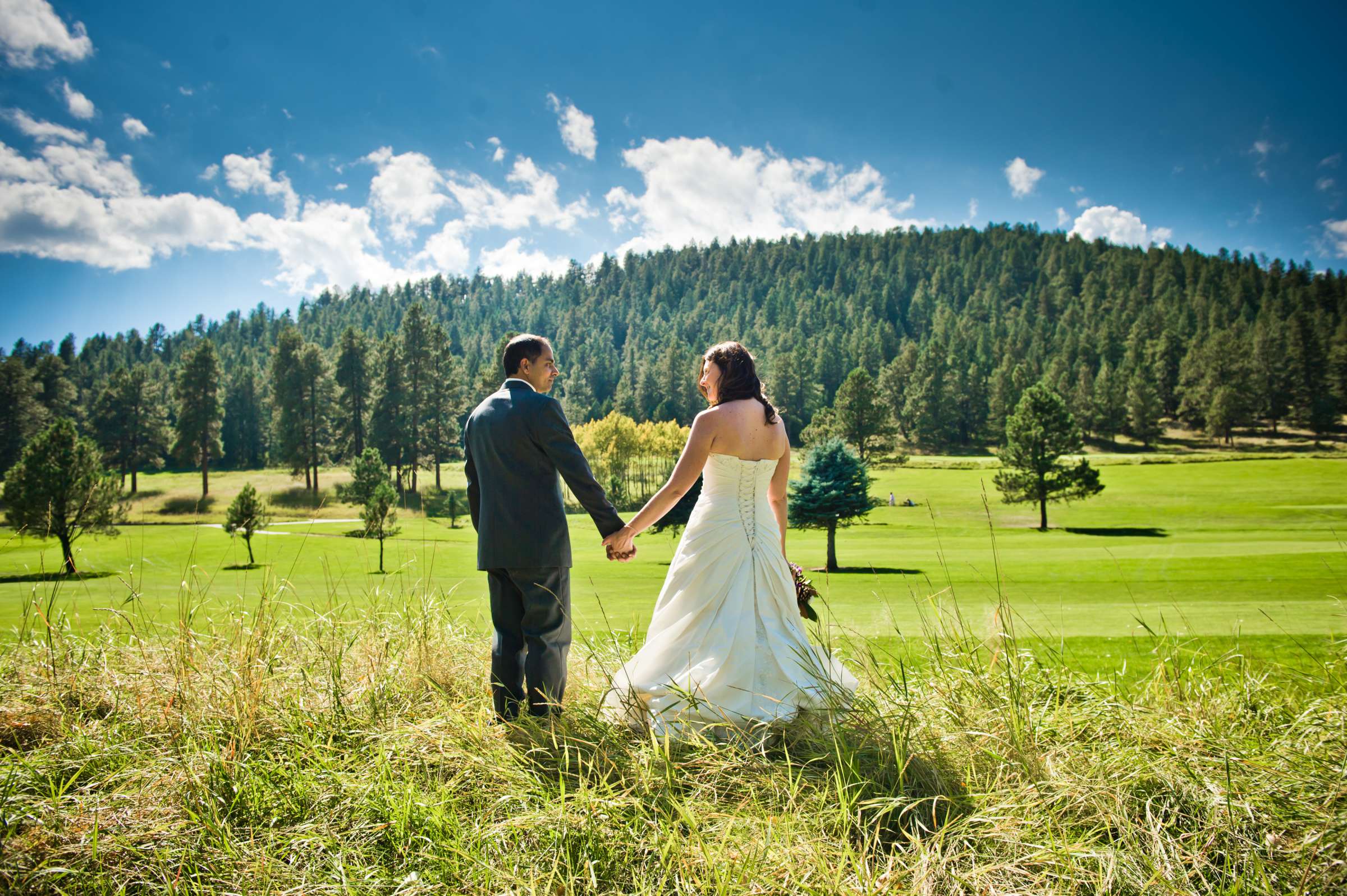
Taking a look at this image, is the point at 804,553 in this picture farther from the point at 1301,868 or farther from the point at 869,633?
the point at 1301,868

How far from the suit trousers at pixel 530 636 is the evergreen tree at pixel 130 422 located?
186ft

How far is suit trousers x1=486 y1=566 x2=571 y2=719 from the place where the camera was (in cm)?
381

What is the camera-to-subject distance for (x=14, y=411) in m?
41.1

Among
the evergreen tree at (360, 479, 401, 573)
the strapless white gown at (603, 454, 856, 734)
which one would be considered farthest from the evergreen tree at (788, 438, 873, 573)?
the strapless white gown at (603, 454, 856, 734)

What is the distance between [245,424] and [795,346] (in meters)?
74.9

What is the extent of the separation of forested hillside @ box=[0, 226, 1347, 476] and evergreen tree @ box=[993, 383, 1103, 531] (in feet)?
104

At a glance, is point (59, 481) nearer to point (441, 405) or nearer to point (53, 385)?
point (441, 405)

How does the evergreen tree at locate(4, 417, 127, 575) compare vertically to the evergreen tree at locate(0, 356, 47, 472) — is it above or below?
below

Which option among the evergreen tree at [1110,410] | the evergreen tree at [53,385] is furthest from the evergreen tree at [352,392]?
the evergreen tree at [1110,410]

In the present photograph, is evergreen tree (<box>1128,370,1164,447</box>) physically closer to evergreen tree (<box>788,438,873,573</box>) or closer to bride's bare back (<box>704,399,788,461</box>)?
evergreen tree (<box>788,438,873,573</box>)

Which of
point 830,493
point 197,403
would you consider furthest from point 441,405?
point 830,493

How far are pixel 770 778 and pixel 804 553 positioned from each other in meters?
22.8

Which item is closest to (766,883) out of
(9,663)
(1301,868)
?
(1301,868)

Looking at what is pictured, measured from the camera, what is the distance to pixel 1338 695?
4039 millimetres
